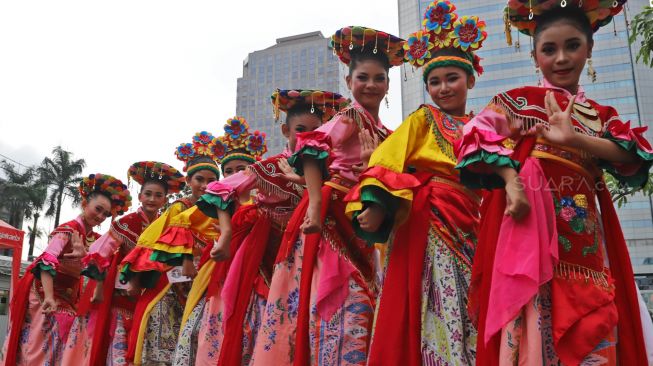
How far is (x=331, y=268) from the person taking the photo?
3.25 metres

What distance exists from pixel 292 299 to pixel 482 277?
4.92 ft

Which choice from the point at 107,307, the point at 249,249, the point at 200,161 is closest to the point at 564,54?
the point at 249,249

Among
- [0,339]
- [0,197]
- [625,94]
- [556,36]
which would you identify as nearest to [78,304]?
[556,36]

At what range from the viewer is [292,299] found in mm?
3576

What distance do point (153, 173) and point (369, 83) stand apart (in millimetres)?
3578

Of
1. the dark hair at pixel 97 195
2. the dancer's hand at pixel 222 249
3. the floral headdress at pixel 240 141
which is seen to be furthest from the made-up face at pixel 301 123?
the dark hair at pixel 97 195

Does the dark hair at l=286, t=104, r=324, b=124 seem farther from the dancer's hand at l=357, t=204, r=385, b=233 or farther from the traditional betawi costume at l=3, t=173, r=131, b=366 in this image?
the traditional betawi costume at l=3, t=173, r=131, b=366

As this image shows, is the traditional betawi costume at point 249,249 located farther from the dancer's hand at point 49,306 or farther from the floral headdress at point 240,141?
the dancer's hand at point 49,306

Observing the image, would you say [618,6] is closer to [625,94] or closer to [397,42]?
[397,42]

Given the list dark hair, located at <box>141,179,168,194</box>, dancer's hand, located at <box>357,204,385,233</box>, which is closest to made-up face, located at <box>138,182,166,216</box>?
dark hair, located at <box>141,179,168,194</box>

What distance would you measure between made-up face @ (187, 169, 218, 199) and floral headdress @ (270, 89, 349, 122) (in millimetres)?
1948

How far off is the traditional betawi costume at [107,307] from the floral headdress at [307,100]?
269 centimetres

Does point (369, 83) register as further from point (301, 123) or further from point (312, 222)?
point (312, 222)

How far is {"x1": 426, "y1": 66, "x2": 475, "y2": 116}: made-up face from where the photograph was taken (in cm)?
330
